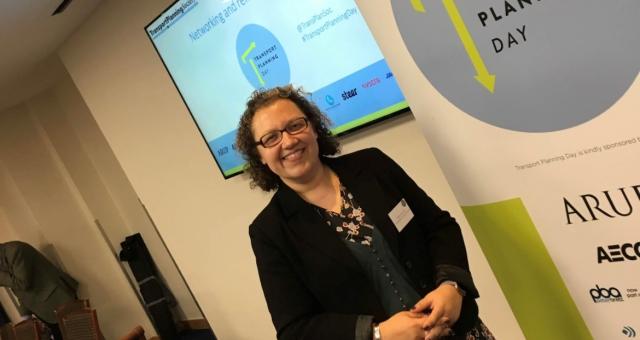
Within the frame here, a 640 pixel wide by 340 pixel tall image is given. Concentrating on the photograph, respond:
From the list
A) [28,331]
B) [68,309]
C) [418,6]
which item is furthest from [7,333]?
[418,6]

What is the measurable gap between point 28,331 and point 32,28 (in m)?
2.48

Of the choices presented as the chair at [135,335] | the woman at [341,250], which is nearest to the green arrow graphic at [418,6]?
the woman at [341,250]

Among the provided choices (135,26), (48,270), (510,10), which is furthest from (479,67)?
(48,270)

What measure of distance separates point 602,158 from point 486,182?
0.91 feet

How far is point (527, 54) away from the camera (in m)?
1.00

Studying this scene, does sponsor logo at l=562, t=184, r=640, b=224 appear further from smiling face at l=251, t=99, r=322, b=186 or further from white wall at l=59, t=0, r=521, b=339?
white wall at l=59, t=0, r=521, b=339

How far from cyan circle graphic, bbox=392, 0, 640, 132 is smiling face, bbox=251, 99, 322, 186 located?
0.33 metres

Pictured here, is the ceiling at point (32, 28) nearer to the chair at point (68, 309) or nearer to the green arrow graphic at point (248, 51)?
the green arrow graphic at point (248, 51)

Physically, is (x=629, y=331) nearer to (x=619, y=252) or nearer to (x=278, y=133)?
(x=619, y=252)

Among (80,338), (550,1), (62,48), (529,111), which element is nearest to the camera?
(550,1)

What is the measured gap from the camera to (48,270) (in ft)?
17.3

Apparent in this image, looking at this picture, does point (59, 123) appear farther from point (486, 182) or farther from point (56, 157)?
point (486, 182)

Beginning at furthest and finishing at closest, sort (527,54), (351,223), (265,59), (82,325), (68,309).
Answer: (68,309)
(82,325)
(265,59)
(351,223)
(527,54)

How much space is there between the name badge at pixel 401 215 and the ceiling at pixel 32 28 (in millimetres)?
2769
